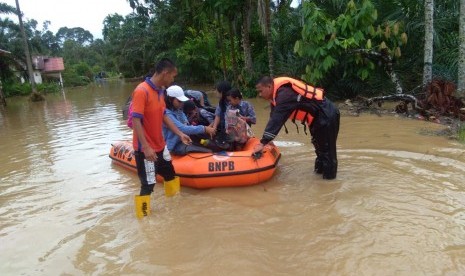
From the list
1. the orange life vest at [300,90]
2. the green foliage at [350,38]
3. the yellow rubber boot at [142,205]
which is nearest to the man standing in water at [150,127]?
the yellow rubber boot at [142,205]

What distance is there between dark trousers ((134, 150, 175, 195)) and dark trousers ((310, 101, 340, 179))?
1757 millimetres

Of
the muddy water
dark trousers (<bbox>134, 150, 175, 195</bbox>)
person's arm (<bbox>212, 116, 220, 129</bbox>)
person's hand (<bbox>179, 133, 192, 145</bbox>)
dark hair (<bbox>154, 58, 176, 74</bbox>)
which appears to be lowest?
the muddy water

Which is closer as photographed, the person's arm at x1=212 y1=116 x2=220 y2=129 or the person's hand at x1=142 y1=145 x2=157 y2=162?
the person's hand at x1=142 y1=145 x2=157 y2=162

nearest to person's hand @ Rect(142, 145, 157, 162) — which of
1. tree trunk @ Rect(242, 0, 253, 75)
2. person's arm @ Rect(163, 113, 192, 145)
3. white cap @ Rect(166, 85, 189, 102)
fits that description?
person's arm @ Rect(163, 113, 192, 145)

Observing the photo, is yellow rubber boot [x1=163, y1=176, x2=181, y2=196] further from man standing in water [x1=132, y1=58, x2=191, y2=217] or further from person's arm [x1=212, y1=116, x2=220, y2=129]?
person's arm [x1=212, y1=116, x2=220, y2=129]

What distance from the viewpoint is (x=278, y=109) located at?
4.49 m

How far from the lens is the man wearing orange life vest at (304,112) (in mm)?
4488

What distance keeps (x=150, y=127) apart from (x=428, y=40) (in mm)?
7437

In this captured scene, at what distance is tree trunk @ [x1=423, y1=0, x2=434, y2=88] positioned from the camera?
8748 millimetres

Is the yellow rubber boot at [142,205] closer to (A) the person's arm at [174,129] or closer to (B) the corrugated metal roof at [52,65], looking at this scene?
(A) the person's arm at [174,129]

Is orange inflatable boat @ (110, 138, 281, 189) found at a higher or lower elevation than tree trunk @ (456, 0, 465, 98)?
lower

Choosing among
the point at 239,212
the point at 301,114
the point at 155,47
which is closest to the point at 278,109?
the point at 301,114

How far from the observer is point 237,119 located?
5160mm

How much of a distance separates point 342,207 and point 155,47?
27.3m
